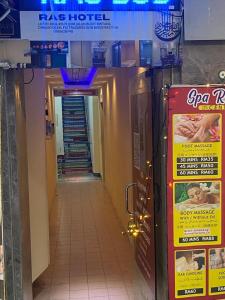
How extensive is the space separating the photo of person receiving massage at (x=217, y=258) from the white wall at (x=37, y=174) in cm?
212

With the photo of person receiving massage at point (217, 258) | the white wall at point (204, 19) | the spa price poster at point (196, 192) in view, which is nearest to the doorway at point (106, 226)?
the spa price poster at point (196, 192)

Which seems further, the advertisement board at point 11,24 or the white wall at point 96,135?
the white wall at point 96,135

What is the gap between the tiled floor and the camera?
4.98 metres

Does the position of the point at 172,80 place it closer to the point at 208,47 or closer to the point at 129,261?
the point at 208,47

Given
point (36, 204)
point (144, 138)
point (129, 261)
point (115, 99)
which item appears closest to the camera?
point (144, 138)

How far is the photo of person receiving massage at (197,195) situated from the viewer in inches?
118

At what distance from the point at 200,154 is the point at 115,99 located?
4938 mm

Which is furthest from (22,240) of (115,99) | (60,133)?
(60,133)

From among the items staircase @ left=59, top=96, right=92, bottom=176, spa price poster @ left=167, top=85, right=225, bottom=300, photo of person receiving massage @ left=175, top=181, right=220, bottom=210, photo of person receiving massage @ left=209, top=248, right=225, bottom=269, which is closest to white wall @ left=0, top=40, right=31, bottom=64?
spa price poster @ left=167, top=85, right=225, bottom=300

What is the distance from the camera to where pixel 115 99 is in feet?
25.5

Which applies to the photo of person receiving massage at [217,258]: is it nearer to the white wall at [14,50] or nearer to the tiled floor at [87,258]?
the tiled floor at [87,258]

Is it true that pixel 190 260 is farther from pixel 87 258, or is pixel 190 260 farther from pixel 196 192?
pixel 87 258

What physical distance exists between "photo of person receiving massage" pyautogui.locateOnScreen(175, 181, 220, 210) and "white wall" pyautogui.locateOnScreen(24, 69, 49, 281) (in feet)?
6.41

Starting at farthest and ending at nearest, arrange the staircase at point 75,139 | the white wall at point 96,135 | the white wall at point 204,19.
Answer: the staircase at point 75,139, the white wall at point 96,135, the white wall at point 204,19
